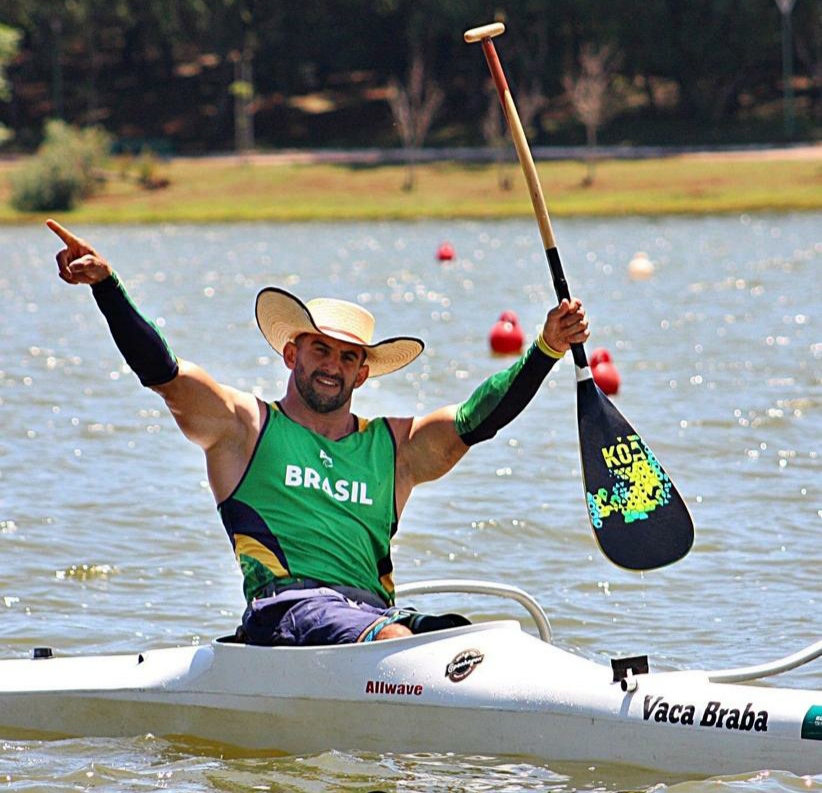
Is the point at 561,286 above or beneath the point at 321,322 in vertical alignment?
above

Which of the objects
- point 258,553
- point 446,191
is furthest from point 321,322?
point 446,191

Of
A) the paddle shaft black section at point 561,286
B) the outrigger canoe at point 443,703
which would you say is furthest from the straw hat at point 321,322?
the outrigger canoe at point 443,703

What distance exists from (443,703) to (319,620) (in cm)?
53

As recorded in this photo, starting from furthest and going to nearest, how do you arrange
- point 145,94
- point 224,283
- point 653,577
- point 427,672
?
point 145,94 → point 224,283 → point 653,577 → point 427,672

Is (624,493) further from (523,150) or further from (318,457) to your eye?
(523,150)

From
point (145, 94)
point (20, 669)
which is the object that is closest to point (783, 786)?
point (20, 669)

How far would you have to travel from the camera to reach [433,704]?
6.25 m

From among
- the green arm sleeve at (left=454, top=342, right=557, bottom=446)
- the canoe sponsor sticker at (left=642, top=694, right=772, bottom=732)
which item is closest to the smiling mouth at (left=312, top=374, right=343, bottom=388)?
the green arm sleeve at (left=454, top=342, right=557, bottom=446)

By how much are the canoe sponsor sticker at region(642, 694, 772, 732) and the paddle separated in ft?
3.49

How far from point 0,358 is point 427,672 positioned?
14.8m

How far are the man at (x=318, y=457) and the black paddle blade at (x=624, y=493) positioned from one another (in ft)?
1.65

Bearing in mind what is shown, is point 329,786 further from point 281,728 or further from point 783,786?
point 783,786

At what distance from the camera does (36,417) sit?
15438mm

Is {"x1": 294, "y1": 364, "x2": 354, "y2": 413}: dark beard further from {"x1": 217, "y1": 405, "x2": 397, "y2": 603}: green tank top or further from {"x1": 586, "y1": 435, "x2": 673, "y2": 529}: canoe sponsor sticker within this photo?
{"x1": 586, "y1": 435, "x2": 673, "y2": 529}: canoe sponsor sticker
